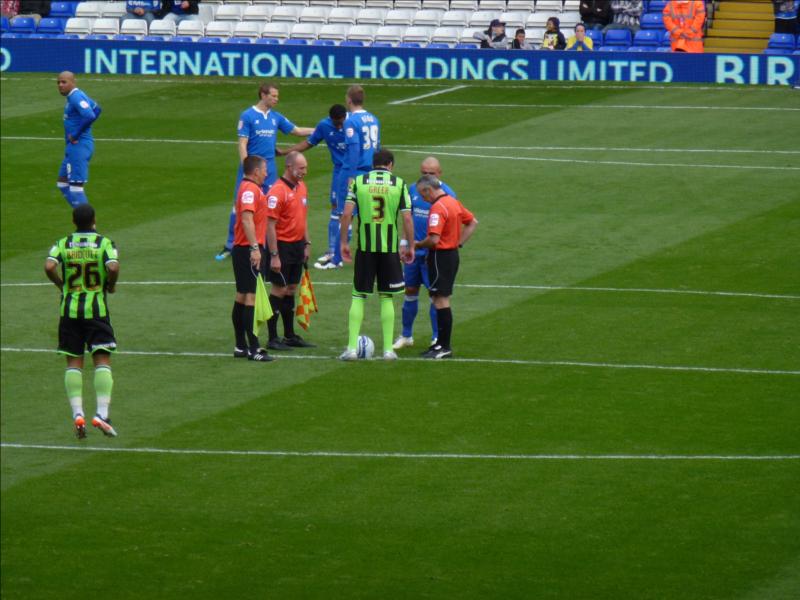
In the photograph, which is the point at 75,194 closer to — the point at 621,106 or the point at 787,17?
the point at 621,106

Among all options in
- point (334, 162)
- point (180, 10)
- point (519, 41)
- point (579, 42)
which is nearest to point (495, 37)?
point (519, 41)

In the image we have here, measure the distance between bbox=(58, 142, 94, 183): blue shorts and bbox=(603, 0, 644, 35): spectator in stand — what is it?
717 inches

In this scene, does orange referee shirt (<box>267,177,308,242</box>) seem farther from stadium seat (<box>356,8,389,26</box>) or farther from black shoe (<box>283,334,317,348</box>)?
stadium seat (<box>356,8,389,26</box>)

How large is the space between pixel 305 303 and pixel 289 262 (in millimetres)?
456

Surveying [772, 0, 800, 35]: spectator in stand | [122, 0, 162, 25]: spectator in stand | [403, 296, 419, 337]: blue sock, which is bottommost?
[403, 296, 419, 337]: blue sock

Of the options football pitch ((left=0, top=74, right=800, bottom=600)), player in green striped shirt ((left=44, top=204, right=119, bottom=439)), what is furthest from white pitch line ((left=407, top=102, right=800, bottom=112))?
player in green striped shirt ((left=44, top=204, right=119, bottom=439))

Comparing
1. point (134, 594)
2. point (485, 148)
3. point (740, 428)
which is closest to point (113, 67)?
point (485, 148)

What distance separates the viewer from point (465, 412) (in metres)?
14.9

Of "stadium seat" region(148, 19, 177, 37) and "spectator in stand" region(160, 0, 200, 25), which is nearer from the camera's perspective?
"stadium seat" region(148, 19, 177, 37)

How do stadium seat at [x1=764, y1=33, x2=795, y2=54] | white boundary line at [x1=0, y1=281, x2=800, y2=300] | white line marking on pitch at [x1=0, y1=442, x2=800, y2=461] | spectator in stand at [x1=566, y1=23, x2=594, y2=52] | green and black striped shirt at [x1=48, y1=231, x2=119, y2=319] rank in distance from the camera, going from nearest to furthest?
white line marking on pitch at [x1=0, y1=442, x2=800, y2=461] → green and black striped shirt at [x1=48, y1=231, x2=119, y2=319] → white boundary line at [x1=0, y1=281, x2=800, y2=300] → stadium seat at [x1=764, y1=33, x2=795, y2=54] → spectator in stand at [x1=566, y1=23, x2=594, y2=52]

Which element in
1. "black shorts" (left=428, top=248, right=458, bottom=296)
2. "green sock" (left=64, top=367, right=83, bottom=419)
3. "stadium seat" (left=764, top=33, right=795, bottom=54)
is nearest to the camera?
"green sock" (left=64, top=367, right=83, bottom=419)

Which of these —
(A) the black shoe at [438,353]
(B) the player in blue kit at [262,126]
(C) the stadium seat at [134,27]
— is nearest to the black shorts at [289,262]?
(A) the black shoe at [438,353]

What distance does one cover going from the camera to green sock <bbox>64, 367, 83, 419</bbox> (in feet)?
46.5

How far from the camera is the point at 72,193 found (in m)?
23.3
